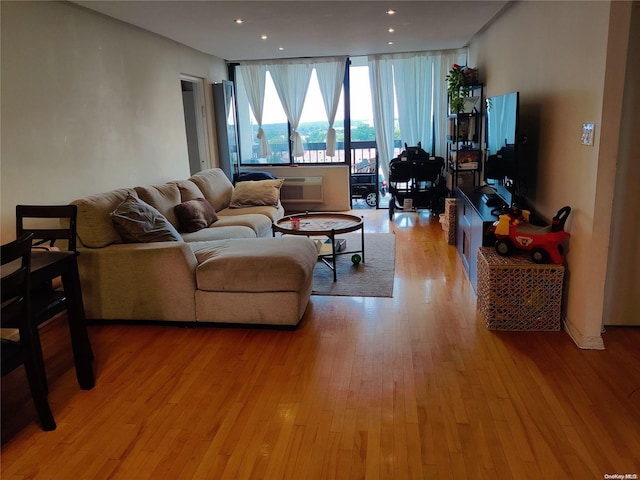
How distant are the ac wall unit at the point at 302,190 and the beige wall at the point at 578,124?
4004 millimetres

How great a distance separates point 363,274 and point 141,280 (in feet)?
6.45

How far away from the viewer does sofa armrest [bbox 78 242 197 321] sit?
3195mm

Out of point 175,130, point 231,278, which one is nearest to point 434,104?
point 175,130

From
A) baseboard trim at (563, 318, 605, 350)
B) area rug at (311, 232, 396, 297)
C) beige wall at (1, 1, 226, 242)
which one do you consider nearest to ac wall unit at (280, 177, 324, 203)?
area rug at (311, 232, 396, 297)

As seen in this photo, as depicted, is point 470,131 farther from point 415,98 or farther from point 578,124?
point 578,124

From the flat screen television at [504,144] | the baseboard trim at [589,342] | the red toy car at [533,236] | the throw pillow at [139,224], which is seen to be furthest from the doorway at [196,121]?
the baseboard trim at [589,342]

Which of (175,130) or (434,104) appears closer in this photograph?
(175,130)

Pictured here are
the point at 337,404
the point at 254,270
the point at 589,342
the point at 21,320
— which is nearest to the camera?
the point at 21,320

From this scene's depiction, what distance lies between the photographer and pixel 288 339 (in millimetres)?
3078

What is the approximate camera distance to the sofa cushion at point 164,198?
4051 mm

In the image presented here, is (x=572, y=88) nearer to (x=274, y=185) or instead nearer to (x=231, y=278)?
(x=231, y=278)

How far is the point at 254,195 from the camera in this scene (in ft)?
18.2

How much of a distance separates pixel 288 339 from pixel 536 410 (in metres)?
1.53

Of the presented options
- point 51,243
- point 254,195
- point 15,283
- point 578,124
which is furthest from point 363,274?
point 15,283
